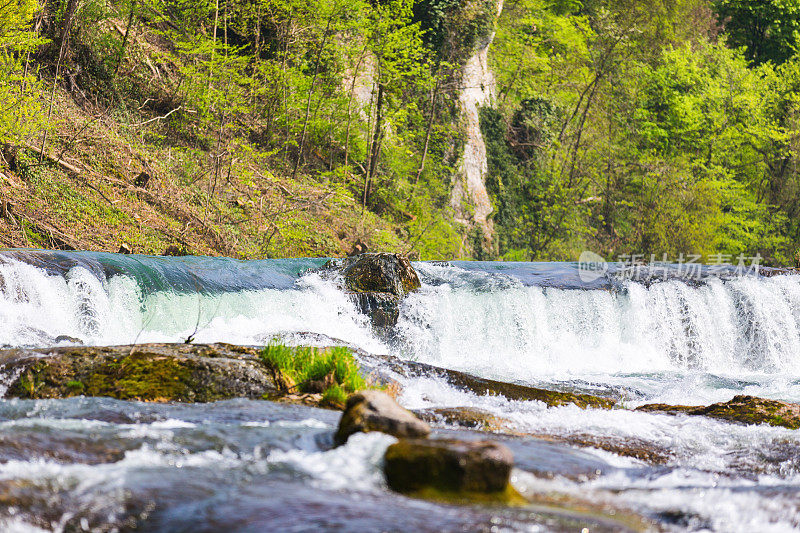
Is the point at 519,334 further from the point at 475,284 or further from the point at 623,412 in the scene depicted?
the point at 623,412

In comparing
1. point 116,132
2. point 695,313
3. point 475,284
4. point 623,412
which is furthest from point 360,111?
point 623,412

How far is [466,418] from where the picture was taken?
6.04 m

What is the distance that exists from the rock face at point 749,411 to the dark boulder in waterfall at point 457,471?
426cm

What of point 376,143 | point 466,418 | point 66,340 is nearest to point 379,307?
point 66,340

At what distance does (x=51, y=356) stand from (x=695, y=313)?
38.9 ft

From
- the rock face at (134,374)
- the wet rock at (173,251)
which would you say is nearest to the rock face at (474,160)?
the wet rock at (173,251)

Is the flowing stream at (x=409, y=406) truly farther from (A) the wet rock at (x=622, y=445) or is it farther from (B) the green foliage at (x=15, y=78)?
(B) the green foliage at (x=15, y=78)

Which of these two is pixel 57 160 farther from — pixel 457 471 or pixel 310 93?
pixel 457 471

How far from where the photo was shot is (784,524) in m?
3.55

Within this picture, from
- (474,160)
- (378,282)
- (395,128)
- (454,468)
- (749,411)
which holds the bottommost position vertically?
(749,411)

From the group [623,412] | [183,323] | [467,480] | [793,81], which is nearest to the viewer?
[467,480]

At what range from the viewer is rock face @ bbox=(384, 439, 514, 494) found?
3.35 metres

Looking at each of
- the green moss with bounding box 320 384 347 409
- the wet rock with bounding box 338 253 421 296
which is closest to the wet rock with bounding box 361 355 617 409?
the green moss with bounding box 320 384 347 409

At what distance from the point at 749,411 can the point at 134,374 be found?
5510mm
